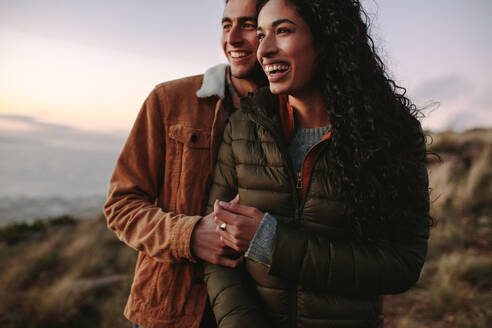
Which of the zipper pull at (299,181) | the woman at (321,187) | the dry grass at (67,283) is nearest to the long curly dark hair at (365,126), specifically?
the woman at (321,187)

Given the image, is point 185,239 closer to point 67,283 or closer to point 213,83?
point 213,83

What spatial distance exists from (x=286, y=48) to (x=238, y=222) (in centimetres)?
92

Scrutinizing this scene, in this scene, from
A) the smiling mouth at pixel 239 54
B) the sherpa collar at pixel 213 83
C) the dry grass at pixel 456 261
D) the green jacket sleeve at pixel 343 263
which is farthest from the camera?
the dry grass at pixel 456 261

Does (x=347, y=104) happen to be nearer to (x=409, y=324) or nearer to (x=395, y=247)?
(x=395, y=247)

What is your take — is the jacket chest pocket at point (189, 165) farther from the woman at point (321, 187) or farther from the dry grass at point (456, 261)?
the dry grass at point (456, 261)

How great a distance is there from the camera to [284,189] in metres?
1.52

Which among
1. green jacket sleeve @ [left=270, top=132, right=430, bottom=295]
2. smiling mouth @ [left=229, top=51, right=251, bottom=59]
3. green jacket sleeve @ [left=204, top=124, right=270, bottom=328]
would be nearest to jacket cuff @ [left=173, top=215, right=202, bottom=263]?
green jacket sleeve @ [left=204, top=124, right=270, bottom=328]

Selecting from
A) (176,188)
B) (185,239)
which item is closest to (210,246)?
(185,239)

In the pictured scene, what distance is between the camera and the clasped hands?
1.45m

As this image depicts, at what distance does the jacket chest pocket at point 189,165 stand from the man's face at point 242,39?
0.53 m

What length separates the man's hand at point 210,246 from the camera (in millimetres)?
1624

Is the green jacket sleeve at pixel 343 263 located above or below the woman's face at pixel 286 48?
below

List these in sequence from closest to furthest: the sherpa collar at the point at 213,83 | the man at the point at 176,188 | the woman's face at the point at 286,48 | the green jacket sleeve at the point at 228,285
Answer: the green jacket sleeve at the point at 228,285 < the woman's face at the point at 286,48 < the man at the point at 176,188 < the sherpa collar at the point at 213,83

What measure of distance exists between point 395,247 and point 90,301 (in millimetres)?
5212
